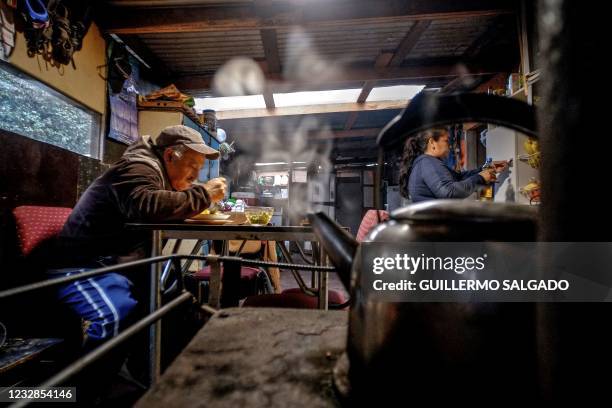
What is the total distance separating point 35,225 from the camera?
184 centimetres

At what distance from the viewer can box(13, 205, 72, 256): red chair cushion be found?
69.6 inches

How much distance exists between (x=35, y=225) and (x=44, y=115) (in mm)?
1670

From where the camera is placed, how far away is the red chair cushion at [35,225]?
1.77 m

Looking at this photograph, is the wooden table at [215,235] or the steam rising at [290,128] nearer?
the wooden table at [215,235]

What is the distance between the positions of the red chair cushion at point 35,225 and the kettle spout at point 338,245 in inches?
82.4

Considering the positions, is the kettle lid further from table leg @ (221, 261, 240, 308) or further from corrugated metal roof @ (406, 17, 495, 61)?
corrugated metal roof @ (406, 17, 495, 61)

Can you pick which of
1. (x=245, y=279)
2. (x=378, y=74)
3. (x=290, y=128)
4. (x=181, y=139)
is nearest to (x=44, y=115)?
(x=181, y=139)

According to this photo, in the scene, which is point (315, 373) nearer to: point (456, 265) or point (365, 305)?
point (365, 305)

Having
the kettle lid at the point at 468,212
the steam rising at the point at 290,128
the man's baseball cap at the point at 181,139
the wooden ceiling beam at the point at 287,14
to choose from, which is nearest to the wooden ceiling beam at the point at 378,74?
the steam rising at the point at 290,128

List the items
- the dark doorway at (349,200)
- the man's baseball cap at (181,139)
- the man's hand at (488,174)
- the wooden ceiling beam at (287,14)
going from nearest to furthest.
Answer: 1. the man's baseball cap at (181,139)
2. the man's hand at (488,174)
3. the wooden ceiling beam at (287,14)
4. the dark doorway at (349,200)

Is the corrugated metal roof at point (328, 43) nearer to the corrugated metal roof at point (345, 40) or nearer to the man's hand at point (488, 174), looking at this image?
the corrugated metal roof at point (345, 40)

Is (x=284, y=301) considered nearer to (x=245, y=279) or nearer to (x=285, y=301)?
(x=285, y=301)

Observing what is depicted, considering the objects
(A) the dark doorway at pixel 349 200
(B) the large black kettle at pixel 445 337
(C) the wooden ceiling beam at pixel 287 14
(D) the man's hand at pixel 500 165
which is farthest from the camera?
(A) the dark doorway at pixel 349 200

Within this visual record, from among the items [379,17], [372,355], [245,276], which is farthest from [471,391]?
[379,17]
